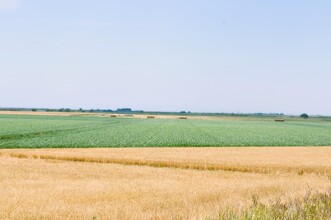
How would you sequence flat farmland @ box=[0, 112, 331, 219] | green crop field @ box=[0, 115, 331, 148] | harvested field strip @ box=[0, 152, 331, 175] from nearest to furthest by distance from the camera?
1. flat farmland @ box=[0, 112, 331, 219]
2. harvested field strip @ box=[0, 152, 331, 175]
3. green crop field @ box=[0, 115, 331, 148]

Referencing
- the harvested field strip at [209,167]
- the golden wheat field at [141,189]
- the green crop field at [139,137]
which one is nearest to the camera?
the golden wheat field at [141,189]

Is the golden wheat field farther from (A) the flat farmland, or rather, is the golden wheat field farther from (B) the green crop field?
(B) the green crop field

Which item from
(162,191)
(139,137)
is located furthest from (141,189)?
(139,137)

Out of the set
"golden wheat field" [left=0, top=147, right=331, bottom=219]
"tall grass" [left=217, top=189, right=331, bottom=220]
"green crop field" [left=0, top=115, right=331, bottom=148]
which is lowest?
"green crop field" [left=0, top=115, right=331, bottom=148]

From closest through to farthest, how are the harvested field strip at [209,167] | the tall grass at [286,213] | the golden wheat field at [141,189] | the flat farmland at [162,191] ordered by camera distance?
the tall grass at [286,213] → the flat farmland at [162,191] → the golden wheat field at [141,189] → the harvested field strip at [209,167]

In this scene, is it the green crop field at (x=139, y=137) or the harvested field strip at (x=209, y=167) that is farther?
the green crop field at (x=139, y=137)

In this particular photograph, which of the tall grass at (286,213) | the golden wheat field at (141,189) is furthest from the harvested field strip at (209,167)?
the tall grass at (286,213)

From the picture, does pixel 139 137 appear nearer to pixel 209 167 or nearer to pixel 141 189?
pixel 209 167

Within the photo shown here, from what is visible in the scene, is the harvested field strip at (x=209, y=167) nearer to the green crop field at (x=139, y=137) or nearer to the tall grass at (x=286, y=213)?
the tall grass at (x=286, y=213)

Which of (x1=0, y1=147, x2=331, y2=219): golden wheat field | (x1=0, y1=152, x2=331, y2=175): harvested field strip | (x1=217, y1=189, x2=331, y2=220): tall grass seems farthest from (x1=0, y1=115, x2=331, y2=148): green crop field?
(x1=217, y1=189, x2=331, y2=220): tall grass

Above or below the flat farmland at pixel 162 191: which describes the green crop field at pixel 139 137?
below

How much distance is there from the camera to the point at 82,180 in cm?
1856

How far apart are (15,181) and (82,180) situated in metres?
2.78

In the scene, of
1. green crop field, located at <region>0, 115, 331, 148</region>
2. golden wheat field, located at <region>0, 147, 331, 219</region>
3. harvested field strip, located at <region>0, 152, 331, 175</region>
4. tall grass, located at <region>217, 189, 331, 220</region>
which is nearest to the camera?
tall grass, located at <region>217, 189, 331, 220</region>
